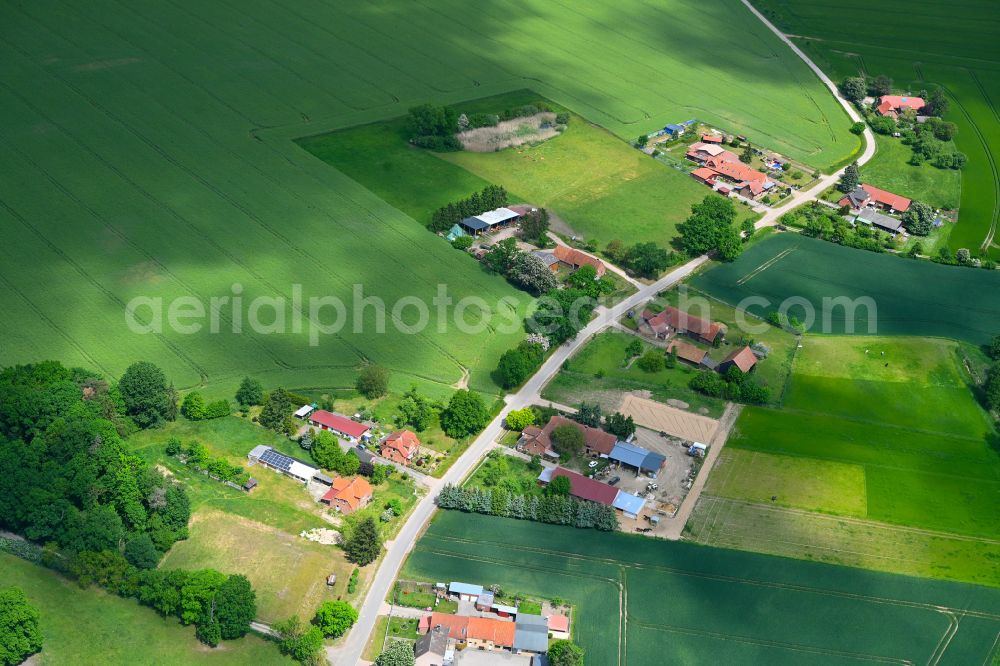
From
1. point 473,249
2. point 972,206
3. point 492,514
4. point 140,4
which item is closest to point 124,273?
point 473,249

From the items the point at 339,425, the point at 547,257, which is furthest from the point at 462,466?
the point at 547,257

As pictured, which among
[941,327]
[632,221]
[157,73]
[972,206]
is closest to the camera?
[941,327]

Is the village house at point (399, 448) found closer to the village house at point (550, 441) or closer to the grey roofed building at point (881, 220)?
the village house at point (550, 441)

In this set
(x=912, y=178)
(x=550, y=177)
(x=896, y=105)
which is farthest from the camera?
(x=896, y=105)

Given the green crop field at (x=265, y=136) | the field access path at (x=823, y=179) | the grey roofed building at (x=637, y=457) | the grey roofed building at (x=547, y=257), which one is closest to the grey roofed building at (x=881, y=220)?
the field access path at (x=823, y=179)

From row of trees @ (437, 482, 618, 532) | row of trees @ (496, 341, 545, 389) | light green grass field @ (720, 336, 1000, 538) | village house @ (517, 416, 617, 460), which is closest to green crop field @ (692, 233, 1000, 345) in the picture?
light green grass field @ (720, 336, 1000, 538)

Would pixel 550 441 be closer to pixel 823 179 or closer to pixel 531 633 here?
pixel 531 633

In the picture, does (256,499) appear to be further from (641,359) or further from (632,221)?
(632,221)
